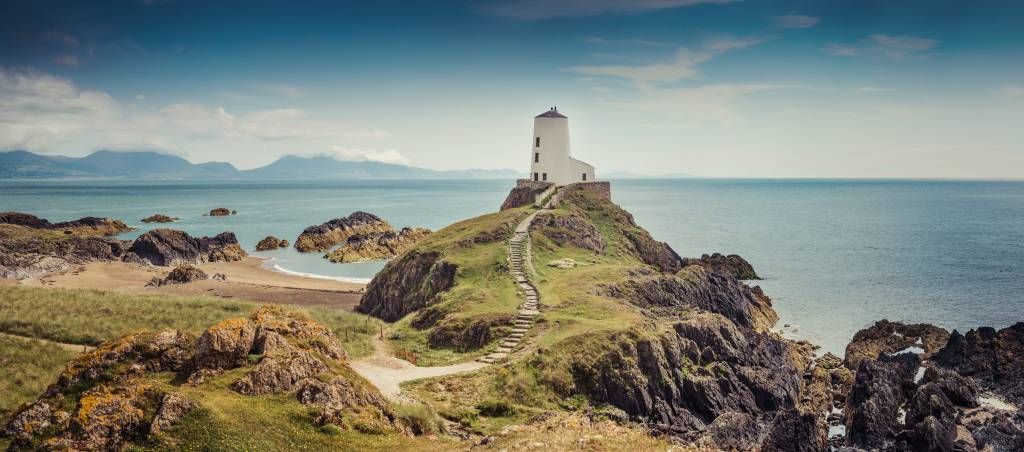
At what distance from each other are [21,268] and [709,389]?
78224mm

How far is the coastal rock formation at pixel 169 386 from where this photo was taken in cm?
1572

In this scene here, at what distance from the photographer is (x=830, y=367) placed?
153 feet

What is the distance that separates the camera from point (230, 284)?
71.9 metres

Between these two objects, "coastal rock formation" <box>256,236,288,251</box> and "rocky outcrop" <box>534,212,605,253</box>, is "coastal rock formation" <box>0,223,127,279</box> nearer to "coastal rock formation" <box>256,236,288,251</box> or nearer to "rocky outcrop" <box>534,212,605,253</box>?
"coastal rock formation" <box>256,236,288,251</box>

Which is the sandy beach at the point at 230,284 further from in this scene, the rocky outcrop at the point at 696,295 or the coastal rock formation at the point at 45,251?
the rocky outcrop at the point at 696,295

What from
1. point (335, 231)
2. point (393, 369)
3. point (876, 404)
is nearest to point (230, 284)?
point (393, 369)

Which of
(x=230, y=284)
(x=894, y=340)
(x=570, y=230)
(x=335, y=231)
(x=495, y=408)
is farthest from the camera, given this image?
(x=335, y=231)

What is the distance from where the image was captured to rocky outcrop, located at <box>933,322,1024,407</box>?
40.1m

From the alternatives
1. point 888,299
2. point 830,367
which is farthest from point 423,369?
point 888,299

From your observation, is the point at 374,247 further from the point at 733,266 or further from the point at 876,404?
the point at 876,404

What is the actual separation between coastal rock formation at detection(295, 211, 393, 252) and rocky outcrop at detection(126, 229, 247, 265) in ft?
40.4

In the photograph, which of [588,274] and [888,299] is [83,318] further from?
[888,299]

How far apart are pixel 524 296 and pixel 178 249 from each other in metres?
73.3

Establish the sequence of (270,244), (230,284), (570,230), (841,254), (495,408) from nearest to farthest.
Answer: (495,408) → (570,230) → (230,284) → (841,254) → (270,244)
